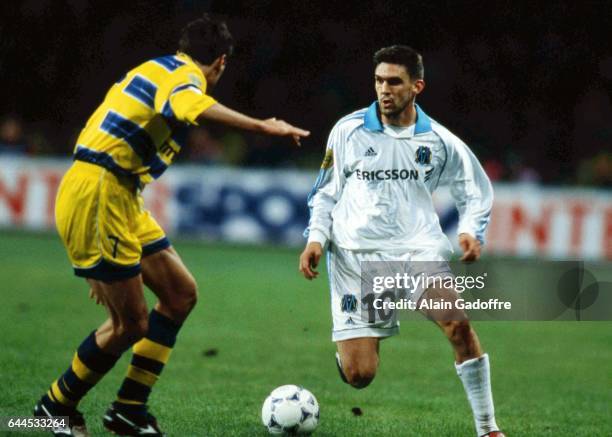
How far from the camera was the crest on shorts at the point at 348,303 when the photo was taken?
230 inches

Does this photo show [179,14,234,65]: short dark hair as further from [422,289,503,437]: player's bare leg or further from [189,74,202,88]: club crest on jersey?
[422,289,503,437]: player's bare leg

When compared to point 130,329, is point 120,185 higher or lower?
higher

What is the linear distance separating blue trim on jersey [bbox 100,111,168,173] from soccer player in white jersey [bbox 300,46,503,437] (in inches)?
42.1

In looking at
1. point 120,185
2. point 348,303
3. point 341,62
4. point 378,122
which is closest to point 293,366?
point 348,303

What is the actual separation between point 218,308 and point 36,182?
753 cm

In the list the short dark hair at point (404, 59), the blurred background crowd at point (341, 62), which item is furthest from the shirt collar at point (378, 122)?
the blurred background crowd at point (341, 62)

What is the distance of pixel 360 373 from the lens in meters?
5.74

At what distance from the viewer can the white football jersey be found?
571cm

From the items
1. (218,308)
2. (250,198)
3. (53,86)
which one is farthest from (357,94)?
(218,308)

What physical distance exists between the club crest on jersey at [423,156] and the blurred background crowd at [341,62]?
520 inches

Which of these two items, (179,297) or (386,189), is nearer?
(179,297)

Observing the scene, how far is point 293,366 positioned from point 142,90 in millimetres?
3392

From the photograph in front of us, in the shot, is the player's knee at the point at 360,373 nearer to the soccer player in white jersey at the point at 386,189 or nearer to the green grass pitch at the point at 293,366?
the soccer player in white jersey at the point at 386,189

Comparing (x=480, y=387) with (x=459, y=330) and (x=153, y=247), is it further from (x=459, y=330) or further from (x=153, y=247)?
(x=153, y=247)
